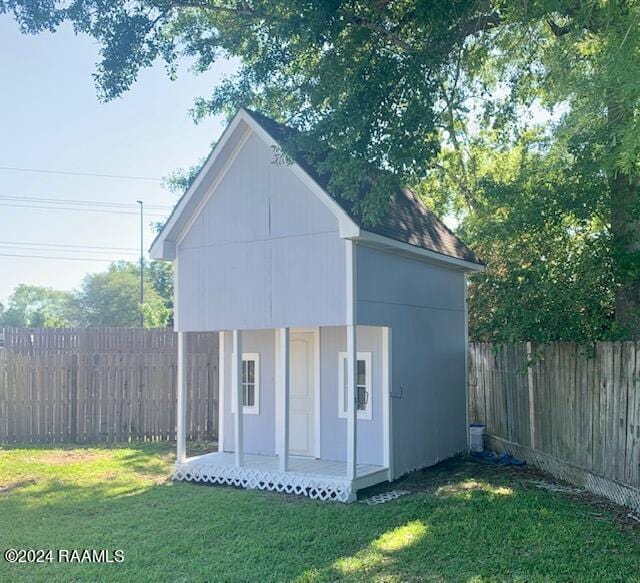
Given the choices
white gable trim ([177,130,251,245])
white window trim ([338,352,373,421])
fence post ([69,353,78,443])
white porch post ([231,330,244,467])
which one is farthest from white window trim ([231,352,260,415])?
fence post ([69,353,78,443])

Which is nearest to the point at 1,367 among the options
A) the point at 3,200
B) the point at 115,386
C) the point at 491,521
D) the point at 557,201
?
the point at 115,386

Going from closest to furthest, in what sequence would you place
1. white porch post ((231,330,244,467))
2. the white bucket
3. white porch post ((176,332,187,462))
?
white porch post ((231,330,244,467)) < white porch post ((176,332,187,462)) < the white bucket

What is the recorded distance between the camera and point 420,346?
10109 millimetres

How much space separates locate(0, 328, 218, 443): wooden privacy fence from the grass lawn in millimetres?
3114

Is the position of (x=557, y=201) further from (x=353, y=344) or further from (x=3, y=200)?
(x=3, y=200)

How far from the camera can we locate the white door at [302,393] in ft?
33.9

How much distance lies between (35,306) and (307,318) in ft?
237

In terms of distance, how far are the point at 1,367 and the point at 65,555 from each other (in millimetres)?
7744

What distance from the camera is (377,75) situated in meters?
7.77

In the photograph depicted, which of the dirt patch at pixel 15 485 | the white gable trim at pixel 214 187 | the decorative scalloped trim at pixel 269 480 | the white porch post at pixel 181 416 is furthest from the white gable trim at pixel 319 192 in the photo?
the dirt patch at pixel 15 485

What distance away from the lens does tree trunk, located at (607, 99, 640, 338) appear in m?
8.38

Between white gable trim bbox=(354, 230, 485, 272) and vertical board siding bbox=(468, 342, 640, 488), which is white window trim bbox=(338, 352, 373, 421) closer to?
white gable trim bbox=(354, 230, 485, 272)

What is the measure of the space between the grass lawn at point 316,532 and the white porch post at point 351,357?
0.69 m

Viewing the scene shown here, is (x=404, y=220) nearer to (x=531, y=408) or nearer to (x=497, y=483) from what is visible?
(x=531, y=408)
